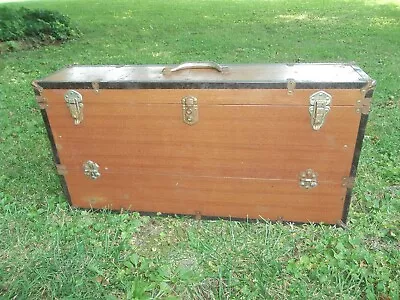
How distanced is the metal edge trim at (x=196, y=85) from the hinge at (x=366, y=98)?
3 cm

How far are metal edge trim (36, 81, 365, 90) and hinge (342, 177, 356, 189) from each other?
22.1 inches

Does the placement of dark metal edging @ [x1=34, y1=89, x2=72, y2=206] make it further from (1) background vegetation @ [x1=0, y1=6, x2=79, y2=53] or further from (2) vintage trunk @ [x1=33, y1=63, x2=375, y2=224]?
(1) background vegetation @ [x1=0, y1=6, x2=79, y2=53]

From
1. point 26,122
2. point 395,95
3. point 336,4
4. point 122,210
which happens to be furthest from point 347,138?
point 336,4

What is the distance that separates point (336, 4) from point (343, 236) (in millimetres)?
9801

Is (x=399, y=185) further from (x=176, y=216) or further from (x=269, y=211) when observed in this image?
(x=176, y=216)

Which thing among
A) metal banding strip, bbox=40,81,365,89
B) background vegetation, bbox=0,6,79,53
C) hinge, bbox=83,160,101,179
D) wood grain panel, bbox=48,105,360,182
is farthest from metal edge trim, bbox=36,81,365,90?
background vegetation, bbox=0,6,79,53

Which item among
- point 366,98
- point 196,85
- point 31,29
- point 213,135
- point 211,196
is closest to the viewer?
point 366,98

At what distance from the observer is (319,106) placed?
2057 millimetres

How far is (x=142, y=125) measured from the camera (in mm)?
2312

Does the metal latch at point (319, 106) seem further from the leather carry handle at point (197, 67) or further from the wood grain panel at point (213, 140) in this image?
the leather carry handle at point (197, 67)

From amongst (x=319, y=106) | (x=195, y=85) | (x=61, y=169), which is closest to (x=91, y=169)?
(x=61, y=169)

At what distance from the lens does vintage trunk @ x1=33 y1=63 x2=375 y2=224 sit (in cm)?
210

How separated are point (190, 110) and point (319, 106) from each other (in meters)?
0.71

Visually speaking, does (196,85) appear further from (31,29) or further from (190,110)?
(31,29)
